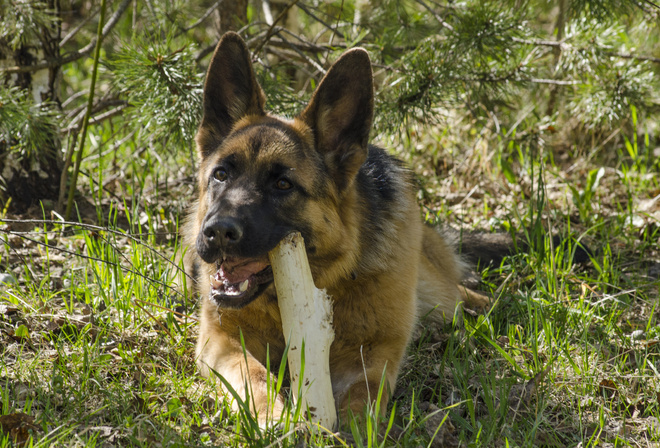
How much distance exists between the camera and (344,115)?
3287 mm

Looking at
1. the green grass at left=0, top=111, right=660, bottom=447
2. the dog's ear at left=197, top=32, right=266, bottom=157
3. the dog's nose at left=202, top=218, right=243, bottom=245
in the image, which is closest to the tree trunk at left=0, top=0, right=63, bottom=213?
the green grass at left=0, top=111, right=660, bottom=447

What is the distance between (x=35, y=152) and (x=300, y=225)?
9.03 ft

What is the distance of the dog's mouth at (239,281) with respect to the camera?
2.86 m

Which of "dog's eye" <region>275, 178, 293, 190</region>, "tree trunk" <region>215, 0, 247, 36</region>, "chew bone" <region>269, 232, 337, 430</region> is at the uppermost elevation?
"tree trunk" <region>215, 0, 247, 36</region>

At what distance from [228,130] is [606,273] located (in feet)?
8.99

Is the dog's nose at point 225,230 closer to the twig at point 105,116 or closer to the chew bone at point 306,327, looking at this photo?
the chew bone at point 306,327

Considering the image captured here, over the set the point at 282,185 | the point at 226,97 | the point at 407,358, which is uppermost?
the point at 226,97

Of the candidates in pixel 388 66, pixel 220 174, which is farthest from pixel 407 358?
pixel 388 66

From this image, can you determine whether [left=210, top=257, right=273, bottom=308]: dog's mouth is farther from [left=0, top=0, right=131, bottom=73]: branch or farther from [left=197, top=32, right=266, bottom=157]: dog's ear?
[left=0, top=0, right=131, bottom=73]: branch

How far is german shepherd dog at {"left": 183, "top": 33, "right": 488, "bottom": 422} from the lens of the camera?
2883 millimetres

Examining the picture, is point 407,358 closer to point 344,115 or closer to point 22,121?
point 344,115

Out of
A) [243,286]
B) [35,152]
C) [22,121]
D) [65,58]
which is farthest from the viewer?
[65,58]

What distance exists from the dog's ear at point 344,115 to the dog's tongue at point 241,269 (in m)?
0.66

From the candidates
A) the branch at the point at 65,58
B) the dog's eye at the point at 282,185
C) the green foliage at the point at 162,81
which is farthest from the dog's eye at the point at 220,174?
the branch at the point at 65,58
